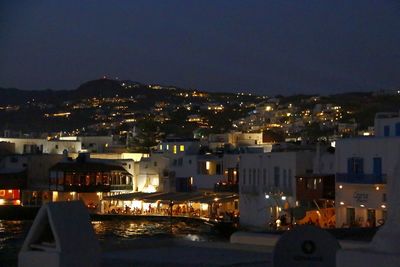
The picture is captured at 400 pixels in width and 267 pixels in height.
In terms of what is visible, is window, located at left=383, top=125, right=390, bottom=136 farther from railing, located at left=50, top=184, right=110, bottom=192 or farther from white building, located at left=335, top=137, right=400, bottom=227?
railing, located at left=50, top=184, right=110, bottom=192

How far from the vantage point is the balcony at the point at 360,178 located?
3064 centimetres

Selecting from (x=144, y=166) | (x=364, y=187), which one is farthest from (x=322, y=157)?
(x=144, y=166)

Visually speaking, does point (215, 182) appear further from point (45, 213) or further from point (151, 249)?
point (45, 213)

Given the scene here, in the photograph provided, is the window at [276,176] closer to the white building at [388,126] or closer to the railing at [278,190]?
the railing at [278,190]

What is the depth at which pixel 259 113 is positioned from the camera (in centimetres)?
13612

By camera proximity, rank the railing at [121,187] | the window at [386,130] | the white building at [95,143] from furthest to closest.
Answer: the white building at [95,143], the railing at [121,187], the window at [386,130]

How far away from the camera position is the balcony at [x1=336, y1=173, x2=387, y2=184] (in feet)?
101

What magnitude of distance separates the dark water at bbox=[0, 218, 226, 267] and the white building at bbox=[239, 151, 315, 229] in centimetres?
Result: 214

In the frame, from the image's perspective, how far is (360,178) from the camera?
3155 centimetres

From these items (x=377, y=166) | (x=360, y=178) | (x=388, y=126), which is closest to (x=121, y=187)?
(x=388, y=126)

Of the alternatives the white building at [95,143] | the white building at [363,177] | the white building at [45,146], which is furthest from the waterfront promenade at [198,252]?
the white building at [95,143]

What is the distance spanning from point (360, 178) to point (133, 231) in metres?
13.5

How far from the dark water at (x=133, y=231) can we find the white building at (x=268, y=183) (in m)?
2.14

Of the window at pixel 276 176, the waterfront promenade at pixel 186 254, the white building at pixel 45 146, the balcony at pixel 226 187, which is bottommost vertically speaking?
the waterfront promenade at pixel 186 254
